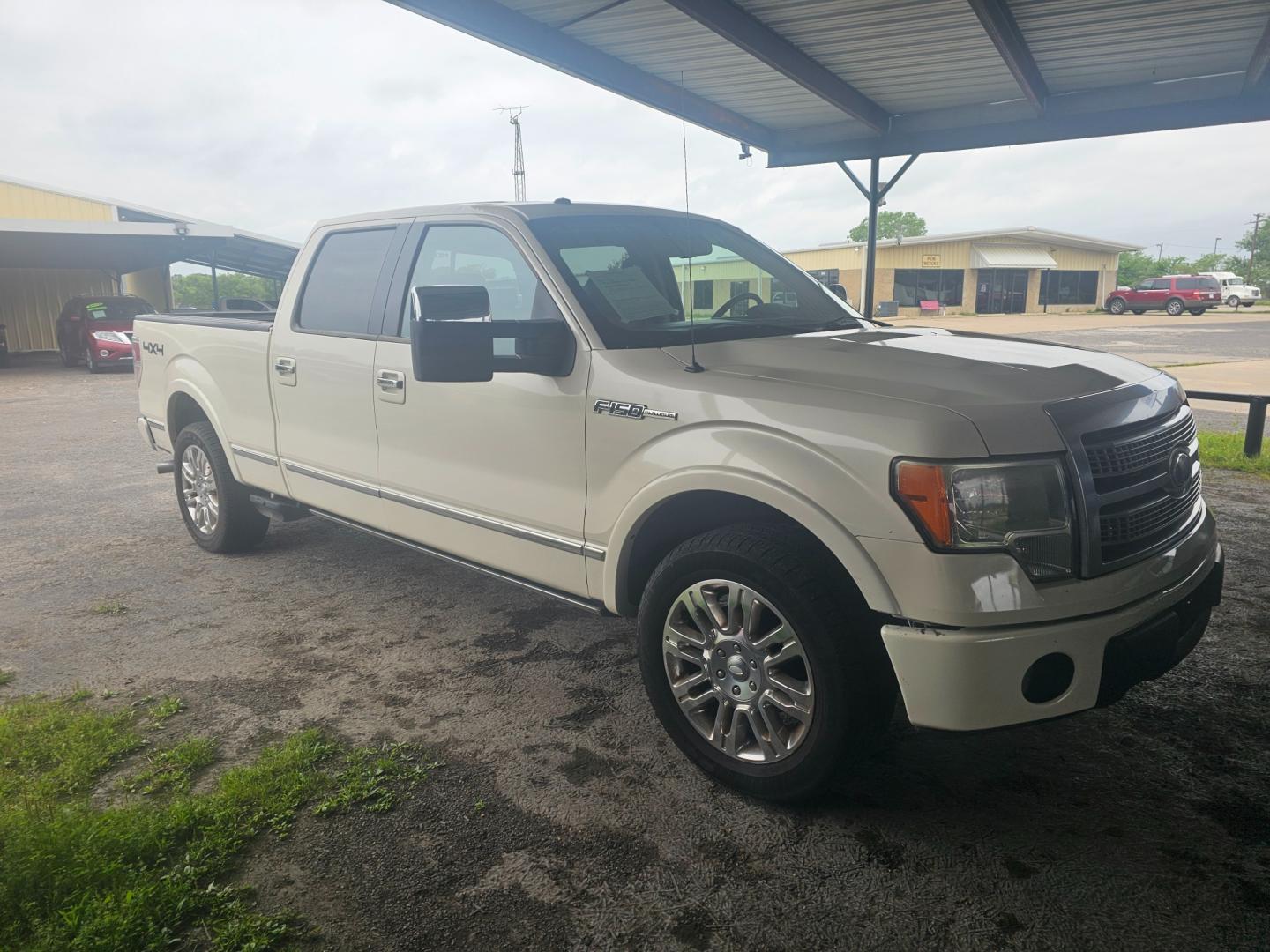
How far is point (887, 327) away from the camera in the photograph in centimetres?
389

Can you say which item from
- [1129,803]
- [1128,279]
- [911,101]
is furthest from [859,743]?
[1128,279]

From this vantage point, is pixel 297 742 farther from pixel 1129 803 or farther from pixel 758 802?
pixel 1129 803

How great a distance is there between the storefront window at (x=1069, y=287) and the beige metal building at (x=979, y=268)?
0.05 meters

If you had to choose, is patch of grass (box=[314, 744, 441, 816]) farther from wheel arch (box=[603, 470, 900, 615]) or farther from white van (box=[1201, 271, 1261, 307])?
white van (box=[1201, 271, 1261, 307])

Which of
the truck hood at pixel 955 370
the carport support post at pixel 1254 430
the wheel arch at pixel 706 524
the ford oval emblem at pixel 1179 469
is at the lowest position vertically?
the carport support post at pixel 1254 430

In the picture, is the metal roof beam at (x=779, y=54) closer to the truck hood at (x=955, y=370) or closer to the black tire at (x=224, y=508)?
the truck hood at (x=955, y=370)

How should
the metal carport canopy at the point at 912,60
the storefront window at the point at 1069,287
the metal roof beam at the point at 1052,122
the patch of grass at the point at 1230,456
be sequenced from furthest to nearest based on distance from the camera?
the storefront window at the point at 1069,287 < the metal roof beam at the point at 1052,122 < the patch of grass at the point at 1230,456 < the metal carport canopy at the point at 912,60

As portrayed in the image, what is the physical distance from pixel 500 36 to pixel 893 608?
18.8 ft

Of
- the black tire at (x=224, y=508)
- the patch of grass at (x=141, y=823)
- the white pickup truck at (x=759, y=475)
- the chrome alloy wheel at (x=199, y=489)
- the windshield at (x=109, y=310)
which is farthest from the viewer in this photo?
the windshield at (x=109, y=310)

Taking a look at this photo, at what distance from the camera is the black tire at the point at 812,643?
2.54 m

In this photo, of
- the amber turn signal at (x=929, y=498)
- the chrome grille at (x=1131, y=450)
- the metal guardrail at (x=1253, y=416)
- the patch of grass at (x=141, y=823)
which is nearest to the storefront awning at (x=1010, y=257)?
the metal guardrail at (x=1253, y=416)

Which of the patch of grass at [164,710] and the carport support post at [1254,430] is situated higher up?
the carport support post at [1254,430]

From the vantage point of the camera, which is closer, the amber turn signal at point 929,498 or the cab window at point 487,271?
the amber turn signal at point 929,498

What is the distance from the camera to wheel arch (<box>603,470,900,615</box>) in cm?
248
